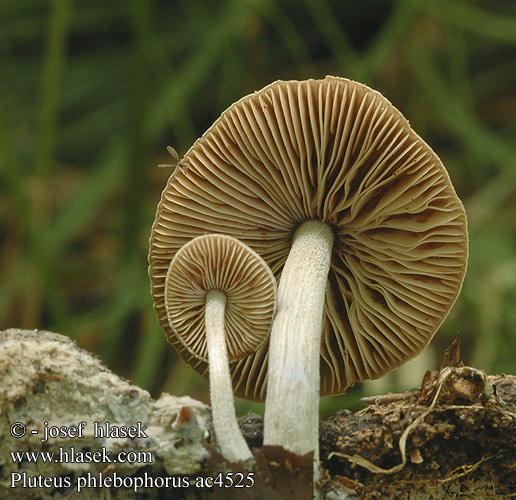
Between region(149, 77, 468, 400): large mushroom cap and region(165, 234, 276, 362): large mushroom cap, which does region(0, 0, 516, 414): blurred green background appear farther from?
region(165, 234, 276, 362): large mushroom cap

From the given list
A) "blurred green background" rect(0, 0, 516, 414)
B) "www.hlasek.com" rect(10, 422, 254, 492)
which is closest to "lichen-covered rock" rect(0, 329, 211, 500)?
"www.hlasek.com" rect(10, 422, 254, 492)

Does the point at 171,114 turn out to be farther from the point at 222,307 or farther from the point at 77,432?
the point at 77,432

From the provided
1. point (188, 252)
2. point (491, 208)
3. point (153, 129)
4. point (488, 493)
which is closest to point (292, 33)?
point (153, 129)

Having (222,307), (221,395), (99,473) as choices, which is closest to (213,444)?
(221,395)

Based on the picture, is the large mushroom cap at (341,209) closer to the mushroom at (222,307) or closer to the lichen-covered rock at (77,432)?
the mushroom at (222,307)

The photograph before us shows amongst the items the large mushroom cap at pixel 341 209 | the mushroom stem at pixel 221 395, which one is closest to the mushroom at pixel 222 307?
the mushroom stem at pixel 221 395

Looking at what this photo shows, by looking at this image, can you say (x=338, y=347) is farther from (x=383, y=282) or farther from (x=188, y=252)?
(x=188, y=252)
